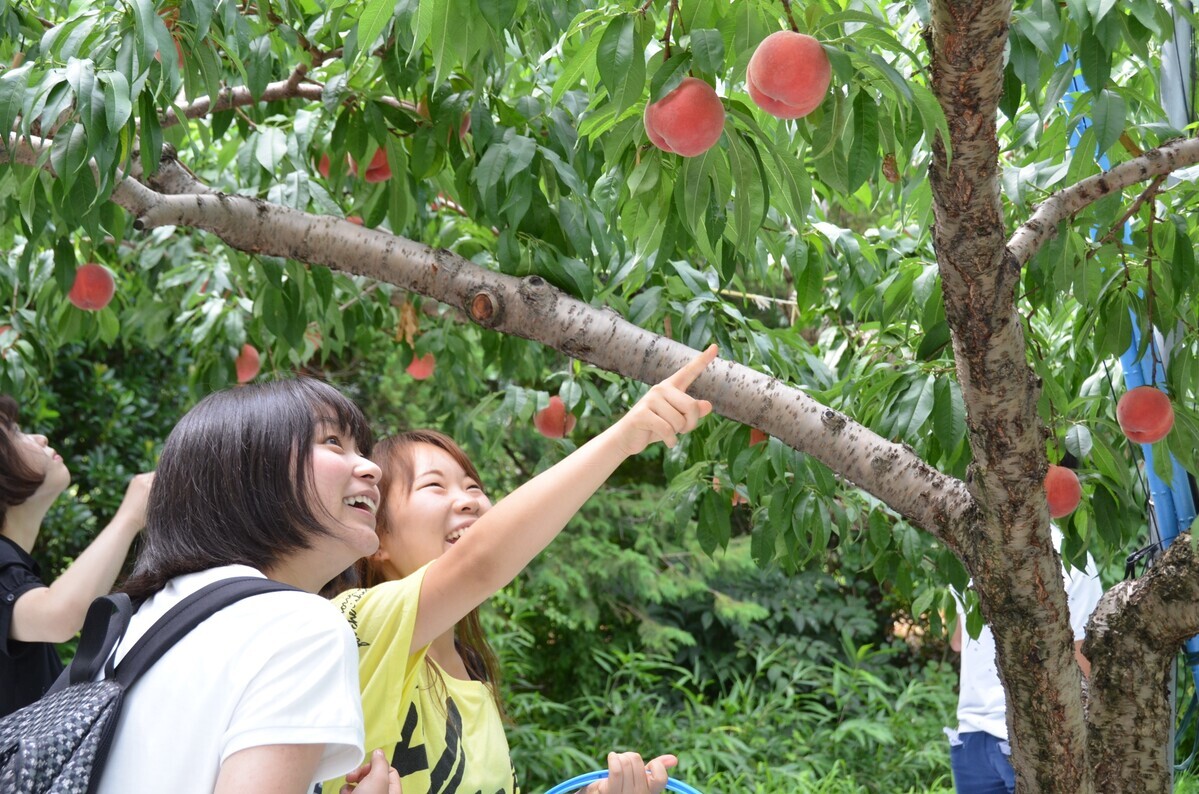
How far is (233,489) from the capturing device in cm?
110

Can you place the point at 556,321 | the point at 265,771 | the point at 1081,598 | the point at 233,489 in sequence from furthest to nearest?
the point at 1081,598
the point at 556,321
the point at 233,489
the point at 265,771

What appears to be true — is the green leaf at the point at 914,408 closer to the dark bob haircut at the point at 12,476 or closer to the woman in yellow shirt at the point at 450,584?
the woman in yellow shirt at the point at 450,584

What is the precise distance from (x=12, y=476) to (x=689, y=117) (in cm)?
143

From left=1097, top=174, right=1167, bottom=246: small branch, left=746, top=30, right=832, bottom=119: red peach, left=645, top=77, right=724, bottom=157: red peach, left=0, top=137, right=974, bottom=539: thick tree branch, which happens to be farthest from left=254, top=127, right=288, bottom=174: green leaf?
left=1097, top=174, right=1167, bottom=246: small branch

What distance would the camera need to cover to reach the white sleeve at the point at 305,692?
2.88 feet

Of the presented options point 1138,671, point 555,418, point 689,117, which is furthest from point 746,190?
point 555,418

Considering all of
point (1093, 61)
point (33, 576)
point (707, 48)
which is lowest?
point (33, 576)

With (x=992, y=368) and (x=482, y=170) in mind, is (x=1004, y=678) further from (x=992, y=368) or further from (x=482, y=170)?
(x=482, y=170)

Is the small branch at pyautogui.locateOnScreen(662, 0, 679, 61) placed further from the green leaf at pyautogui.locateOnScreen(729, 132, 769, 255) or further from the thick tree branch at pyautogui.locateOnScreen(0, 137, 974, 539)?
the thick tree branch at pyautogui.locateOnScreen(0, 137, 974, 539)

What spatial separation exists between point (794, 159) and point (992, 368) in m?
0.36

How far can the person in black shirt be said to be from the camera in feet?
5.80

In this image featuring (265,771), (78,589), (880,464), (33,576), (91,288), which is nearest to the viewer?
(265,771)

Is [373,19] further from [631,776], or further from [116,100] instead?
[631,776]

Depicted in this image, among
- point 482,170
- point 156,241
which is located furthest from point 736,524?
point 482,170
